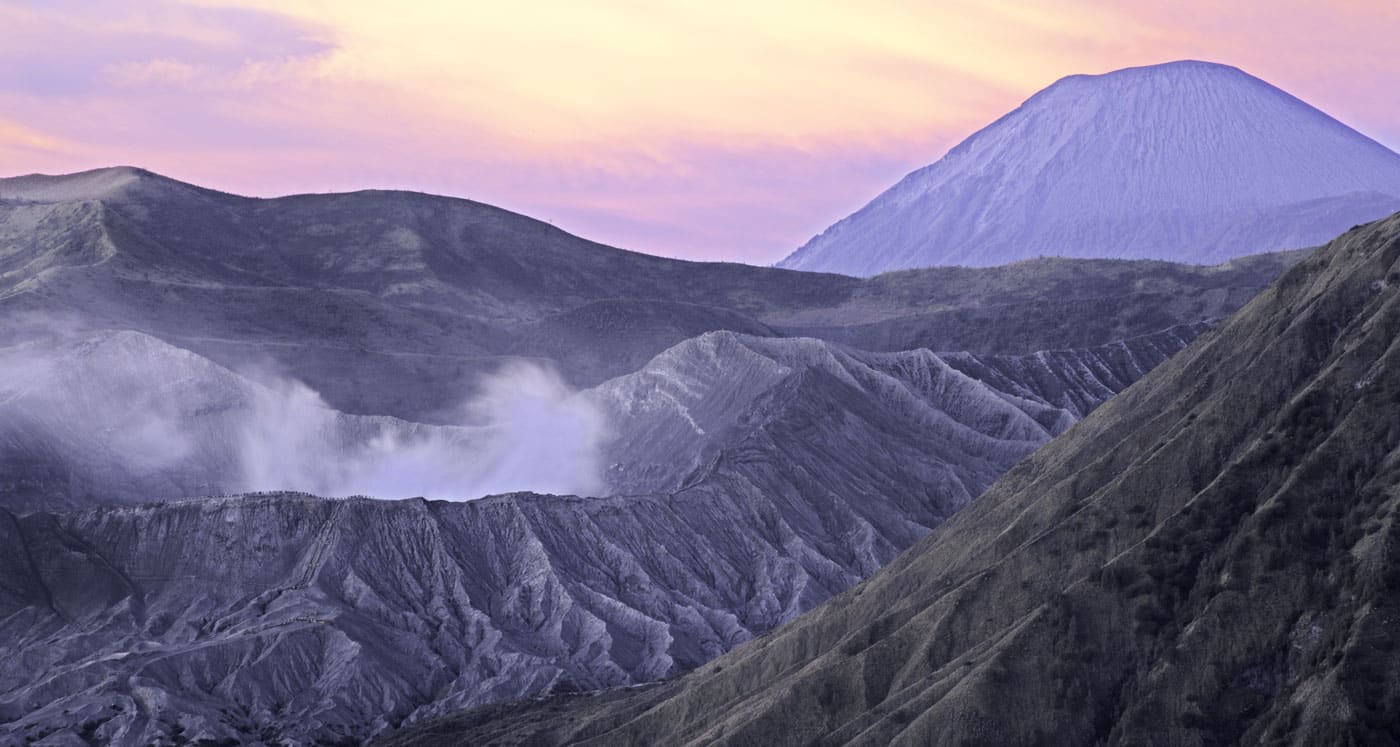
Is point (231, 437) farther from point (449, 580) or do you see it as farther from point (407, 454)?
point (449, 580)

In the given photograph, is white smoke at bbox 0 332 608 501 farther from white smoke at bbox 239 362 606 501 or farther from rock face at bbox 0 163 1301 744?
rock face at bbox 0 163 1301 744

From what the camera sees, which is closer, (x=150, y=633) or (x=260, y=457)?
(x=150, y=633)

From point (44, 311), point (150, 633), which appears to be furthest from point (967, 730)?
point (44, 311)

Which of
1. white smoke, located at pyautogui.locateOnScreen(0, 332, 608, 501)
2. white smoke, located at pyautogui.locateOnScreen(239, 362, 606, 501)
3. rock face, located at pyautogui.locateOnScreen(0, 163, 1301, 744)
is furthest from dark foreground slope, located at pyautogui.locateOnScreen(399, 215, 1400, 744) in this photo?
white smoke, located at pyautogui.locateOnScreen(0, 332, 608, 501)

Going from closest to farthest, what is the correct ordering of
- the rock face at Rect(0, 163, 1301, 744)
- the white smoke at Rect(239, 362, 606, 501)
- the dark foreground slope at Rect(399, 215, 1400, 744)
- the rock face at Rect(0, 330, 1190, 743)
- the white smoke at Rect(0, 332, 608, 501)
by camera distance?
the dark foreground slope at Rect(399, 215, 1400, 744) → the rock face at Rect(0, 330, 1190, 743) → the rock face at Rect(0, 163, 1301, 744) → the white smoke at Rect(0, 332, 608, 501) → the white smoke at Rect(239, 362, 606, 501)

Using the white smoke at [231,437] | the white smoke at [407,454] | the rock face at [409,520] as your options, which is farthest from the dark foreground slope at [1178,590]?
the white smoke at [231,437]

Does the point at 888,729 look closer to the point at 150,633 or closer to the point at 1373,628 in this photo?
the point at 1373,628
